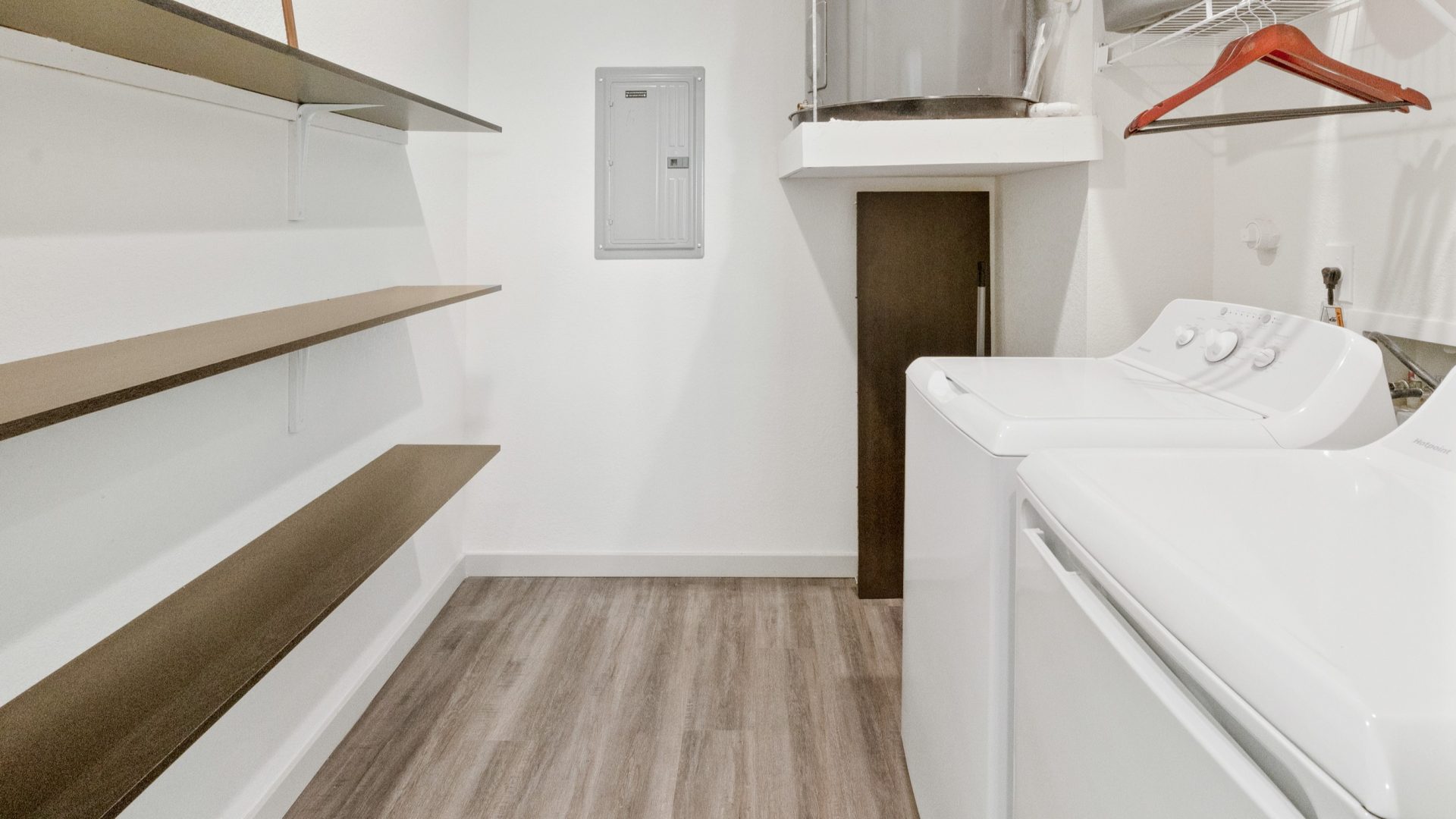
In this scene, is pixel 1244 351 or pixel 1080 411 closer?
pixel 1080 411

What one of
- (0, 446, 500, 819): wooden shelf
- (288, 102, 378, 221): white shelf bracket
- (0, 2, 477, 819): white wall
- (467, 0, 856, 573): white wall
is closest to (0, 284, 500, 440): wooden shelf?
(0, 2, 477, 819): white wall

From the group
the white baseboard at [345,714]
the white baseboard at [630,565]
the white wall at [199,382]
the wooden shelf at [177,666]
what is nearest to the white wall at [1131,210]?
the white baseboard at [630,565]

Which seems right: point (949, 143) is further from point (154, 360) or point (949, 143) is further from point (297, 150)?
point (154, 360)

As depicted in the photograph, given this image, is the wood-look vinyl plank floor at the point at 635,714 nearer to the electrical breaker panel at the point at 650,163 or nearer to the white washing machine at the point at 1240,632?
the white washing machine at the point at 1240,632

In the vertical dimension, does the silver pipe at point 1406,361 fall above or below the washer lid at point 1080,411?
above

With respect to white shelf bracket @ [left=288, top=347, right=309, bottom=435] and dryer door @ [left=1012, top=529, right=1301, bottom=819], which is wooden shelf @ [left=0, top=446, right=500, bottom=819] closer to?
white shelf bracket @ [left=288, top=347, right=309, bottom=435]

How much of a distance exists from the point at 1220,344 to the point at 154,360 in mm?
1588

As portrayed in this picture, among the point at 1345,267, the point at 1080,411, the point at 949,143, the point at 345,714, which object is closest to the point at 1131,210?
the point at 949,143

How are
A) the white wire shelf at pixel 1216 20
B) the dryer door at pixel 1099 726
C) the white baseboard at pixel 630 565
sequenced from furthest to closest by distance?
the white baseboard at pixel 630 565, the white wire shelf at pixel 1216 20, the dryer door at pixel 1099 726

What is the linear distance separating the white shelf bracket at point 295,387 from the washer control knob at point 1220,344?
166 cm

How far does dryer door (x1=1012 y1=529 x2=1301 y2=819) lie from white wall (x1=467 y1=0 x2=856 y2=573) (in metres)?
1.95

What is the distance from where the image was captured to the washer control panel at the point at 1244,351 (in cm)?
136

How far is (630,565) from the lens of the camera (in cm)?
323

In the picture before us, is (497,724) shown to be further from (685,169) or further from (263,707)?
(685,169)
